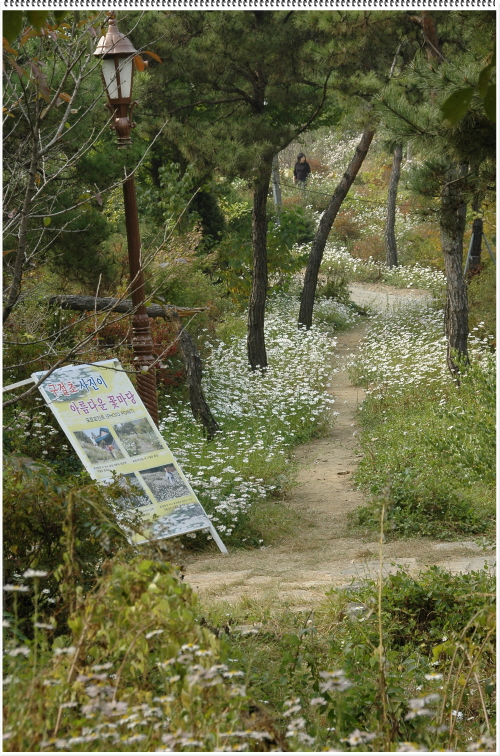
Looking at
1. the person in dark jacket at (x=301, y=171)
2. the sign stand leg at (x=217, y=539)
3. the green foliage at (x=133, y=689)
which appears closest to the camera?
the green foliage at (x=133, y=689)

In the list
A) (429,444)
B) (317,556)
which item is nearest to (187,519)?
(317,556)

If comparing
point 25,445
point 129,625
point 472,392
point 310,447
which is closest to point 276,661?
point 129,625

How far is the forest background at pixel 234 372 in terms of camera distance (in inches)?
90.3

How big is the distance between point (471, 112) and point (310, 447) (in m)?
5.72

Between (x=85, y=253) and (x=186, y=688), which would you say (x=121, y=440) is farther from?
(x=186, y=688)

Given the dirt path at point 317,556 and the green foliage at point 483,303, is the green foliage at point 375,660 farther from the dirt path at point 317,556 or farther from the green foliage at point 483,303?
the green foliage at point 483,303

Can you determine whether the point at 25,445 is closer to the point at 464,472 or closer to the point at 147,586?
the point at 464,472

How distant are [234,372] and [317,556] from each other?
6.90 metres

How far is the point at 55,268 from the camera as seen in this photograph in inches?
382

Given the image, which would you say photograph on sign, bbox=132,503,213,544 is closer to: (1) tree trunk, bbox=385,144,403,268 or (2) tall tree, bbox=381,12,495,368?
(2) tall tree, bbox=381,12,495,368

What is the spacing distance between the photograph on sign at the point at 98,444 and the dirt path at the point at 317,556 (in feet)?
3.42

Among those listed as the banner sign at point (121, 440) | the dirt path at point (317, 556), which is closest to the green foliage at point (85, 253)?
the banner sign at point (121, 440)

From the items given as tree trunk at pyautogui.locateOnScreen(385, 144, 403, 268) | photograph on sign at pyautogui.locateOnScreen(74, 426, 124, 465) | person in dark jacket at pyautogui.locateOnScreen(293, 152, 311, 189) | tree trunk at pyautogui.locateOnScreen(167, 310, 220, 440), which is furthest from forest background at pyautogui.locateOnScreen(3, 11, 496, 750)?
person in dark jacket at pyautogui.locateOnScreen(293, 152, 311, 189)

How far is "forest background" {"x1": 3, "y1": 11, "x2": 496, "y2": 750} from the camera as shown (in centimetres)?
229
